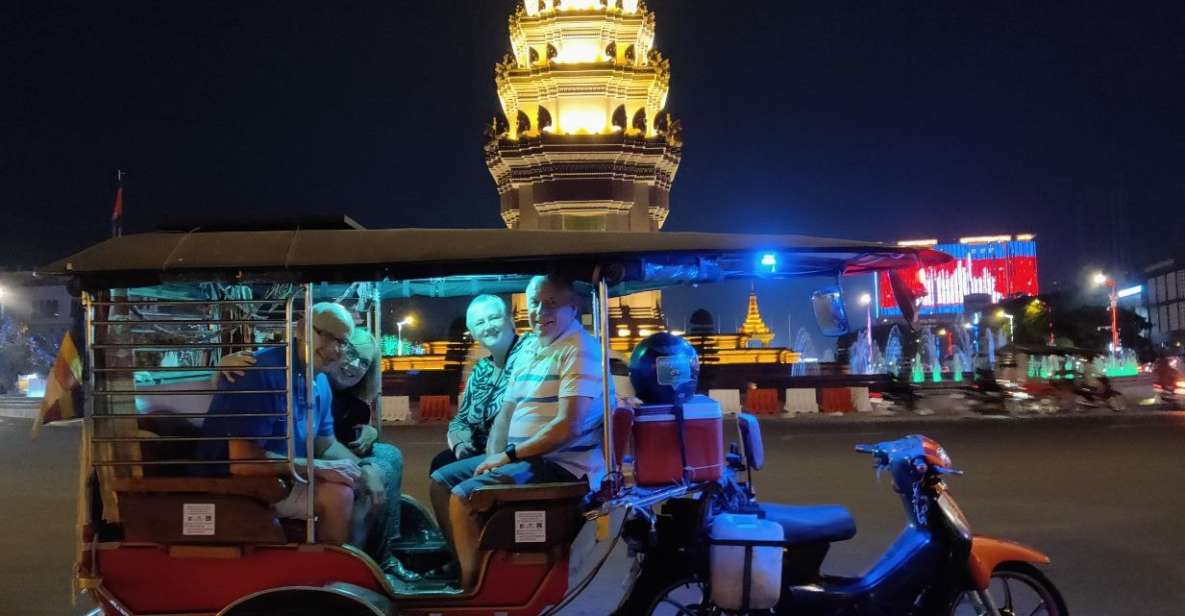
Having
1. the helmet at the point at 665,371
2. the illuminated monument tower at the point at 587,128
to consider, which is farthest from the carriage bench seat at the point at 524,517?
the illuminated monument tower at the point at 587,128

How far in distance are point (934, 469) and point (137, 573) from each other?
375 centimetres

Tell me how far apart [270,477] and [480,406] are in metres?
1.64

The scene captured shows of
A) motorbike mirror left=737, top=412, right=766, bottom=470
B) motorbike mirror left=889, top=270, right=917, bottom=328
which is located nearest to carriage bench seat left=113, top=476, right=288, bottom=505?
motorbike mirror left=737, top=412, right=766, bottom=470

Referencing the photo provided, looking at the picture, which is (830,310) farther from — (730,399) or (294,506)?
(730,399)

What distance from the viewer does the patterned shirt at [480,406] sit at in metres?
5.75

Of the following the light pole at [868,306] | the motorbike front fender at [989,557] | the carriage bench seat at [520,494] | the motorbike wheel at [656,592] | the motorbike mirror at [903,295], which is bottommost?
the motorbike wheel at [656,592]

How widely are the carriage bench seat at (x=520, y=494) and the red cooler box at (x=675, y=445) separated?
1.11 ft

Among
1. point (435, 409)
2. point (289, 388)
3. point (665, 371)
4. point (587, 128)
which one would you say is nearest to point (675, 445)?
point (665, 371)

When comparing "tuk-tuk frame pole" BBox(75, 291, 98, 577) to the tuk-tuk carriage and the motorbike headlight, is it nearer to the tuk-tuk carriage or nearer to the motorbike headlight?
the tuk-tuk carriage

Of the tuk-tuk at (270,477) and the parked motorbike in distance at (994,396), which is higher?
the tuk-tuk at (270,477)

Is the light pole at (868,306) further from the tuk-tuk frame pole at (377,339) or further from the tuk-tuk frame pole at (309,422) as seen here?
the tuk-tuk frame pole at (309,422)

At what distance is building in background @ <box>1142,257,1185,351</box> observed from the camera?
262 ft

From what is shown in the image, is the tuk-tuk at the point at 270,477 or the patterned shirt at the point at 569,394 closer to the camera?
the tuk-tuk at the point at 270,477

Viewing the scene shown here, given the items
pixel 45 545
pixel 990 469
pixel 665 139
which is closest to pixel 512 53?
pixel 665 139
